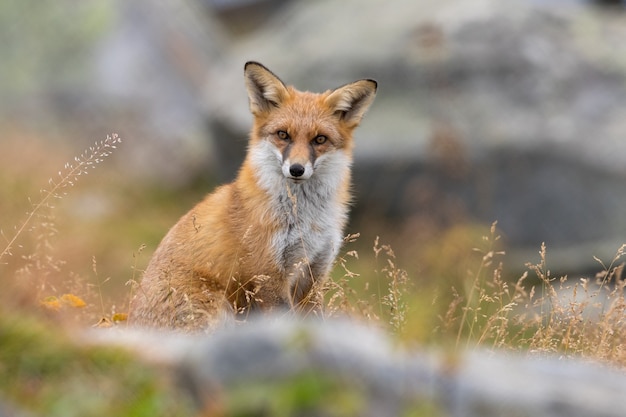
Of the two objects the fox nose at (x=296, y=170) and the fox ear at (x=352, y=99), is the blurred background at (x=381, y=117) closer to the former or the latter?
the fox ear at (x=352, y=99)

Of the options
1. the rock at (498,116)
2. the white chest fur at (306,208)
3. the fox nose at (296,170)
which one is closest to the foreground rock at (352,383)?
the white chest fur at (306,208)

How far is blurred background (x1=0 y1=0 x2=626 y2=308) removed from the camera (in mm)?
12398

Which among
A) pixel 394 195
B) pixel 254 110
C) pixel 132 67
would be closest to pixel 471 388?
pixel 254 110

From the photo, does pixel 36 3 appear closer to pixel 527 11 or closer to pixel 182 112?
pixel 182 112

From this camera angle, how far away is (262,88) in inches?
268

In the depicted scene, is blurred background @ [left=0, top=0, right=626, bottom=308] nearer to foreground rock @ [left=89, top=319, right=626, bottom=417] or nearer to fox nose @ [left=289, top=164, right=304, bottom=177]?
fox nose @ [left=289, top=164, right=304, bottom=177]

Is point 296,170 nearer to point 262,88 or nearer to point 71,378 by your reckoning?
point 262,88

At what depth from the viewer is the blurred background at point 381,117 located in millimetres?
12398

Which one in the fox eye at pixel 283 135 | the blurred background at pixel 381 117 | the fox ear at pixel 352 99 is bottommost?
the blurred background at pixel 381 117

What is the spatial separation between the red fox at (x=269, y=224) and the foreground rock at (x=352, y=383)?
239 centimetres

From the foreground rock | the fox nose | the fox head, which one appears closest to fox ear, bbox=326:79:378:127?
the fox head

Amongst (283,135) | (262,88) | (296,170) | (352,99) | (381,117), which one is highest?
(262,88)

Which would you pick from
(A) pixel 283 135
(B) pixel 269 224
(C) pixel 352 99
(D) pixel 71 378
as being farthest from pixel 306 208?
(D) pixel 71 378

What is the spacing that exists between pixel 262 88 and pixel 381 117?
6450 mm
